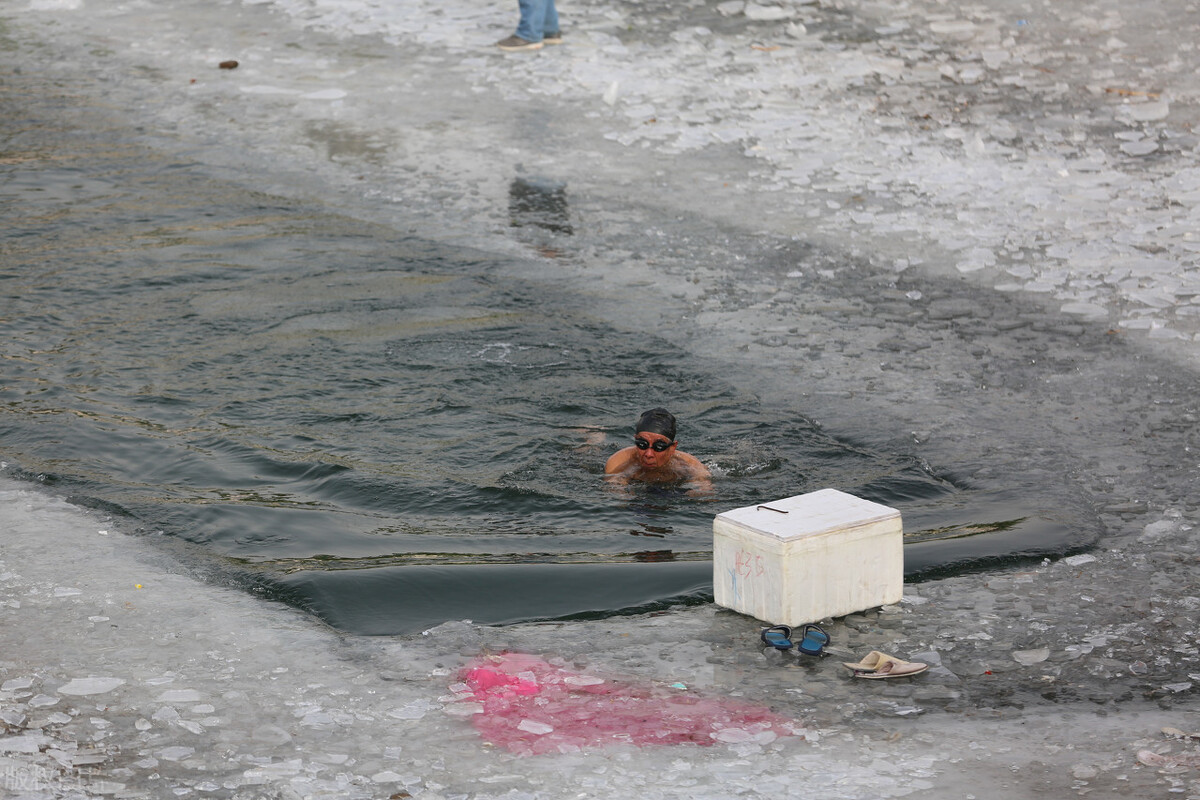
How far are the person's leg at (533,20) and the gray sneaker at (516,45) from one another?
37 mm

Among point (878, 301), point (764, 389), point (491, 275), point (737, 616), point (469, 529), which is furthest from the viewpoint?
point (491, 275)

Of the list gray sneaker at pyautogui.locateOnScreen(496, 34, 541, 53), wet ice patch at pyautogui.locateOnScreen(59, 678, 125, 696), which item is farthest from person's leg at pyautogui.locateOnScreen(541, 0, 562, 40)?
wet ice patch at pyautogui.locateOnScreen(59, 678, 125, 696)

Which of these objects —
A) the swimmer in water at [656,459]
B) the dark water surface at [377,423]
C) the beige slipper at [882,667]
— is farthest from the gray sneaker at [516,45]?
the beige slipper at [882,667]

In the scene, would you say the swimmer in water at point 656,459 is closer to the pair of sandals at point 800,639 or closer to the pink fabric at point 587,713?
the pair of sandals at point 800,639

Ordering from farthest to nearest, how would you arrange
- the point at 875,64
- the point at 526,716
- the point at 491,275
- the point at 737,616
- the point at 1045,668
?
the point at 875,64, the point at 491,275, the point at 737,616, the point at 1045,668, the point at 526,716

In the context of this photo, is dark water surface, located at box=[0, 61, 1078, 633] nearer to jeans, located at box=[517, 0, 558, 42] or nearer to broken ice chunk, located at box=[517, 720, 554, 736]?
broken ice chunk, located at box=[517, 720, 554, 736]

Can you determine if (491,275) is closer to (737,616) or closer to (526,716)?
(737,616)

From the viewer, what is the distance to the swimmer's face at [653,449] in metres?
6.80

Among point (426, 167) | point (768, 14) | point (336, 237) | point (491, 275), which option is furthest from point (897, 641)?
point (768, 14)

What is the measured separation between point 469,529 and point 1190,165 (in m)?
6.89

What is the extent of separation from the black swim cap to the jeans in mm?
7918

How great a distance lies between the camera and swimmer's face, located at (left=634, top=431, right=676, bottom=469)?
6801 millimetres

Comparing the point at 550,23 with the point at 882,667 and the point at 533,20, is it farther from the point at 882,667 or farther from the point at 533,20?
the point at 882,667

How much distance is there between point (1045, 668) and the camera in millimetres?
5008
